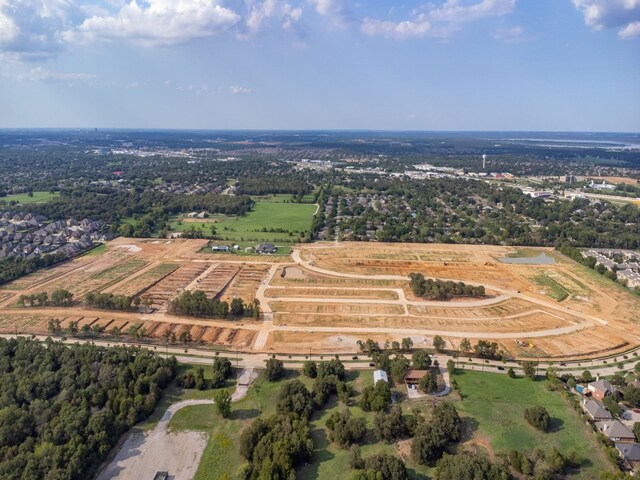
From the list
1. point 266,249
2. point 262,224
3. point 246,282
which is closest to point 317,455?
point 246,282

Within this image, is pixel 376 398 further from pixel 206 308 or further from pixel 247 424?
pixel 206 308

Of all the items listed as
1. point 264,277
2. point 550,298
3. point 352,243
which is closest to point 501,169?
point 352,243

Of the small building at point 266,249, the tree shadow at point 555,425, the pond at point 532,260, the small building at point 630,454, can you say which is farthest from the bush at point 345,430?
the pond at point 532,260

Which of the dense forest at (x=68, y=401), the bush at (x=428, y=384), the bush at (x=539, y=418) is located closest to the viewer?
the dense forest at (x=68, y=401)

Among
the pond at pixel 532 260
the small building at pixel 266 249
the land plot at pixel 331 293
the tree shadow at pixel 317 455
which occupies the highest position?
the small building at pixel 266 249

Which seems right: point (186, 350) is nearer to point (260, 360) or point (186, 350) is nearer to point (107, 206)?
point (260, 360)

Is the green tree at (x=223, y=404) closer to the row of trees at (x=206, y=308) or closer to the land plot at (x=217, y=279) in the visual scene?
the row of trees at (x=206, y=308)
